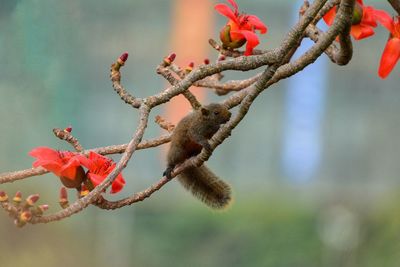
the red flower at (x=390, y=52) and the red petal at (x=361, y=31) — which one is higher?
the red petal at (x=361, y=31)

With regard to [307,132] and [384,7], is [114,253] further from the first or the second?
[384,7]

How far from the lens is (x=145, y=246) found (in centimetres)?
428

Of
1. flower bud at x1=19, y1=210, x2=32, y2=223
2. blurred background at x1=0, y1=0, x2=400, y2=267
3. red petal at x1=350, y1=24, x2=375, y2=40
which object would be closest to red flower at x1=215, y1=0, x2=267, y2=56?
red petal at x1=350, y1=24, x2=375, y2=40

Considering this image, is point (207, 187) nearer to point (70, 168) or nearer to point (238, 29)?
point (238, 29)

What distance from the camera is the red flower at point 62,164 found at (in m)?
1.15

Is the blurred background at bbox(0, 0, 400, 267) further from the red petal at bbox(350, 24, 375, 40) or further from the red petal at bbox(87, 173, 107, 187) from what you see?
the red petal at bbox(87, 173, 107, 187)

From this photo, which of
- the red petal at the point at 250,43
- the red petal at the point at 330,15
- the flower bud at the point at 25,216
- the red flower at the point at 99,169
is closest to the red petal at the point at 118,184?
the red flower at the point at 99,169

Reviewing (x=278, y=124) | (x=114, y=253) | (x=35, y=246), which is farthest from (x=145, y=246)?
(x=35, y=246)

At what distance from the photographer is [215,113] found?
149 cm

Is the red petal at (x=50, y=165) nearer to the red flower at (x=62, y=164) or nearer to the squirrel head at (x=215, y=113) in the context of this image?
the red flower at (x=62, y=164)

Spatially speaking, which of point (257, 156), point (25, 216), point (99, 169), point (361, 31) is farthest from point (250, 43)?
point (257, 156)

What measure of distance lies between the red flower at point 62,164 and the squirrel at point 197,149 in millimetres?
287

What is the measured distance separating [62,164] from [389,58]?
16.5 inches

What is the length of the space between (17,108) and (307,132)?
355 centimetres
